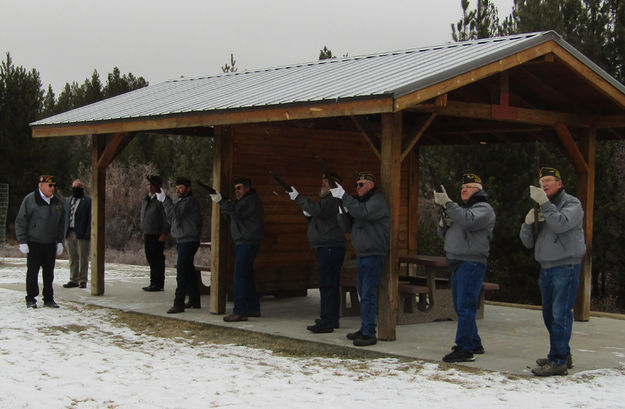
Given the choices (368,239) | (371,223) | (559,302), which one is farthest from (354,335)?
(559,302)

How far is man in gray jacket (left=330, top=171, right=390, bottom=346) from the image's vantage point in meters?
8.28

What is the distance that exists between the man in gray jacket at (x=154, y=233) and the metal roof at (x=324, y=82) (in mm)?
1537

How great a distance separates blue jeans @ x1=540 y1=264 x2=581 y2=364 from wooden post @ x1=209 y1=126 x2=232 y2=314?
4.38 metres

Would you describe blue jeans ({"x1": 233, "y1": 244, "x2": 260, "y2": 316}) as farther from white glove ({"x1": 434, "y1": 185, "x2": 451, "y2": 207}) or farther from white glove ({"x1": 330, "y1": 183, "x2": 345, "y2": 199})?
white glove ({"x1": 434, "y1": 185, "x2": 451, "y2": 207})

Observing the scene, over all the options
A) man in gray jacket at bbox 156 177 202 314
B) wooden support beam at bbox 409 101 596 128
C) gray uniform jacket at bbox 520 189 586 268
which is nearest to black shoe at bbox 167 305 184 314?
man in gray jacket at bbox 156 177 202 314

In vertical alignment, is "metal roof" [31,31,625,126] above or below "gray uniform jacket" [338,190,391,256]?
above

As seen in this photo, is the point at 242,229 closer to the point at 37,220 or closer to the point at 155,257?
the point at 37,220

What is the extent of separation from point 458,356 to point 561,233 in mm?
1468

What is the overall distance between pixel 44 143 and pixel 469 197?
20660mm

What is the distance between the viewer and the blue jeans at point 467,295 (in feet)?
25.1

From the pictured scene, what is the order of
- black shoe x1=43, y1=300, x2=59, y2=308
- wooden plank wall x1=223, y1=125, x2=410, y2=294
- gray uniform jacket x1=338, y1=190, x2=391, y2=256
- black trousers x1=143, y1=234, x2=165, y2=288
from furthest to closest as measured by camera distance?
black trousers x1=143, y1=234, x2=165, y2=288 → wooden plank wall x1=223, y1=125, x2=410, y2=294 → black shoe x1=43, y1=300, x2=59, y2=308 → gray uniform jacket x1=338, y1=190, x2=391, y2=256

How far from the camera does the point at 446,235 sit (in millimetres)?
7863

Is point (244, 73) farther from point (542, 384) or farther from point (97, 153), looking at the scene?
point (542, 384)

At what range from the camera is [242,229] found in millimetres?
9812
